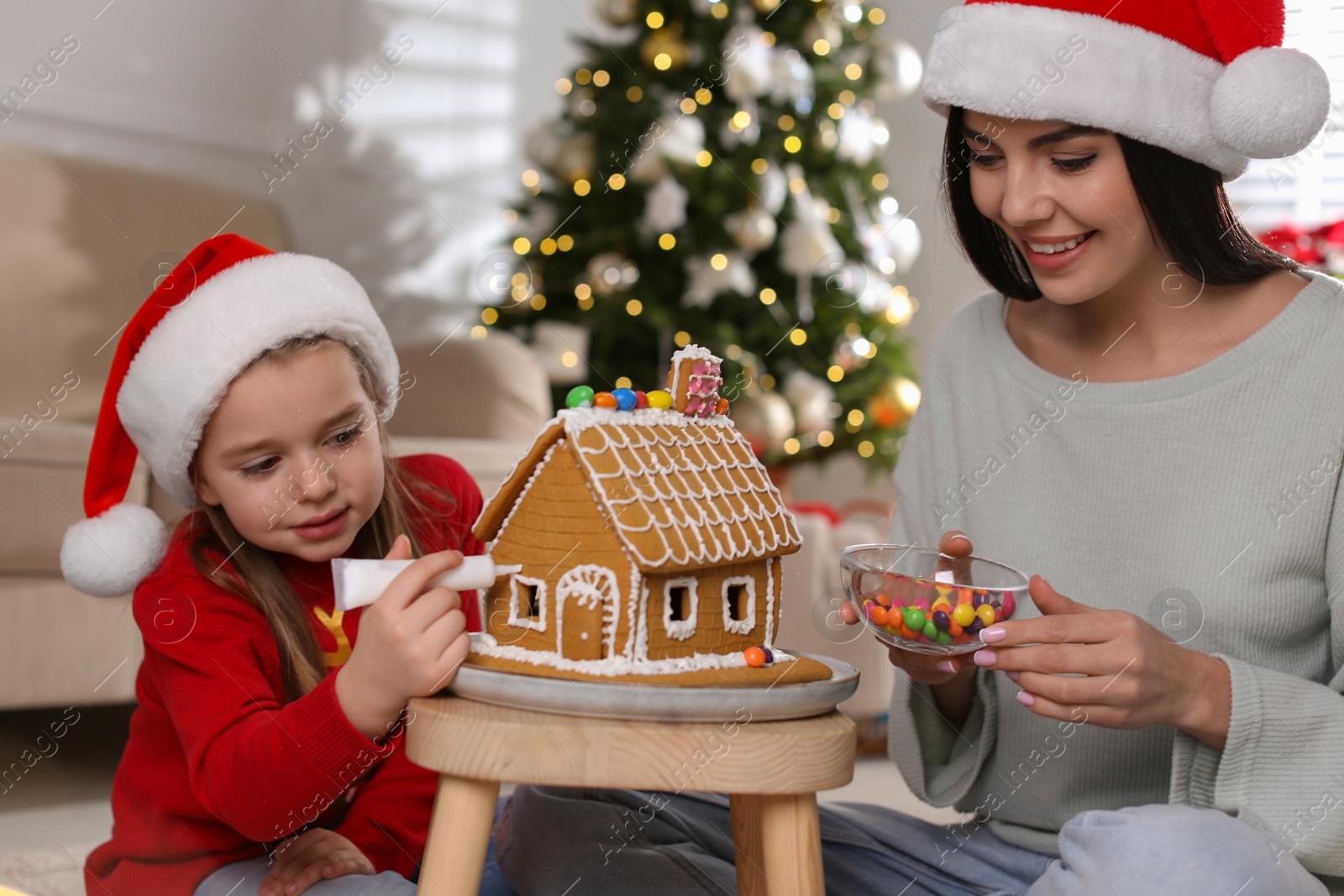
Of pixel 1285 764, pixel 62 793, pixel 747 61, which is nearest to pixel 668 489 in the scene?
pixel 1285 764

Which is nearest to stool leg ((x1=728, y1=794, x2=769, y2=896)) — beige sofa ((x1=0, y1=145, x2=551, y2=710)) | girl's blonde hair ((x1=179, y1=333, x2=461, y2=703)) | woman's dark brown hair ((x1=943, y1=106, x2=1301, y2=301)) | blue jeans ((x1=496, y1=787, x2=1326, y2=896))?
blue jeans ((x1=496, y1=787, x2=1326, y2=896))

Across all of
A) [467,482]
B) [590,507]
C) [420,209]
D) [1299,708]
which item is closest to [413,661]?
[590,507]

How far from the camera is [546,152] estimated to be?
3418 millimetres

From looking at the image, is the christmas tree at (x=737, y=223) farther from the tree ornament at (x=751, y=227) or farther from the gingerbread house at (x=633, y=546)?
the gingerbread house at (x=633, y=546)

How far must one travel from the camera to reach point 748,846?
1.00 m

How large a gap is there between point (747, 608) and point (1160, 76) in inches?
23.7

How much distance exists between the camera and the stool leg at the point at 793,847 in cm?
83

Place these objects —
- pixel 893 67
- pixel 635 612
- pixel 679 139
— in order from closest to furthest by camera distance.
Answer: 1. pixel 635 612
2. pixel 679 139
3. pixel 893 67

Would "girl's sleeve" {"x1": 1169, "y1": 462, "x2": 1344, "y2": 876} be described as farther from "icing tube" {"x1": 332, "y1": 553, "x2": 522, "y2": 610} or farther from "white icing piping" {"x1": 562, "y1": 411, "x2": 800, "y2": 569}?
"icing tube" {"x1": 332, "y1": 553, "x2": 522, "y2": 610}

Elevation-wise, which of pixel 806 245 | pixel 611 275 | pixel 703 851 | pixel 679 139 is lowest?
pixel 703 851

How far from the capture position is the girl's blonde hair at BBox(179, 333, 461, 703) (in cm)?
109

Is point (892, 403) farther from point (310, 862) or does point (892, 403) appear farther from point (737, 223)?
point (310, 862)

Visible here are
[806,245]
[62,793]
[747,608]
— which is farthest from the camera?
[806,245]

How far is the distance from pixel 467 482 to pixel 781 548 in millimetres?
539
